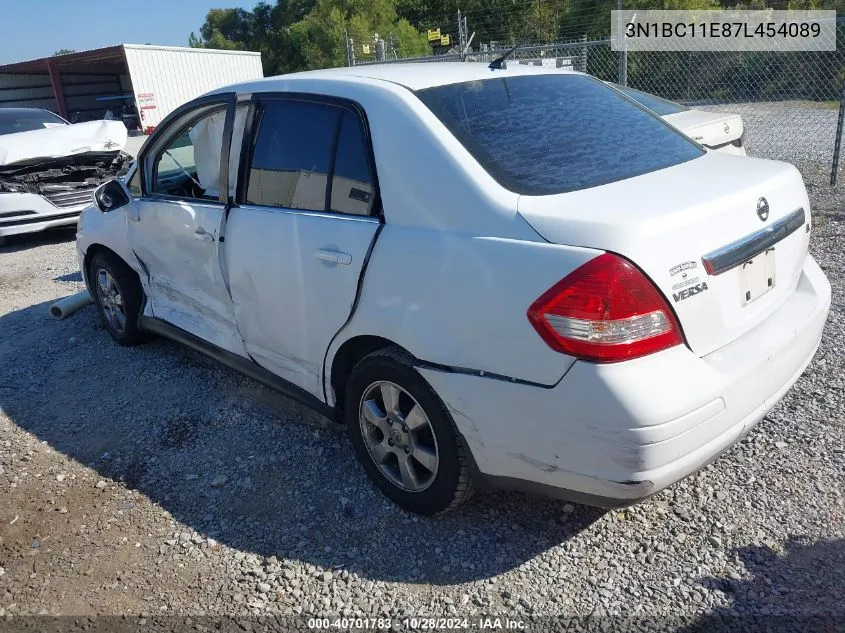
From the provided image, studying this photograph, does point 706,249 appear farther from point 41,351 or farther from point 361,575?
point 41,351

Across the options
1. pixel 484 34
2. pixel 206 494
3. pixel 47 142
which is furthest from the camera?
pixel 484 34

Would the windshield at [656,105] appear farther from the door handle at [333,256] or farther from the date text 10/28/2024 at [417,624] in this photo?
the date text 10/28/2024 at [417,624]

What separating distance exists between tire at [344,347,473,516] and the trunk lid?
2.66 ft

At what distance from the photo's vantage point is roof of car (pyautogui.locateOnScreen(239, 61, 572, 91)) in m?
2.93

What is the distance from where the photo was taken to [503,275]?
7.38ft

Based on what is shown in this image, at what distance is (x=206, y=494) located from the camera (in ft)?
10.4

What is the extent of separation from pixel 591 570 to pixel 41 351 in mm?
4272

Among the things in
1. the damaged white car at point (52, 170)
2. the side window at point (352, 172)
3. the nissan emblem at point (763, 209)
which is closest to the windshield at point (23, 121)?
the damaged white car at point (52, 170)

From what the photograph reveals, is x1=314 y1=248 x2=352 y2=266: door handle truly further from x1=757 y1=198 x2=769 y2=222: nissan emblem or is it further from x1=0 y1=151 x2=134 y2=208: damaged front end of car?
x1=0 y1=151 x2=134 y2=208: damaged front end of car

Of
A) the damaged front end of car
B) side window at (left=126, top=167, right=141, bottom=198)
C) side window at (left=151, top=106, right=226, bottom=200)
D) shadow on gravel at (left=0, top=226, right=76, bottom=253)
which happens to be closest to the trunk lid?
side window at (left=151, top=106, right=226, bottom=200)

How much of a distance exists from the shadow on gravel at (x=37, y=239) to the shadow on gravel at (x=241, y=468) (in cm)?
444

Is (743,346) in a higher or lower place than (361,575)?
higher

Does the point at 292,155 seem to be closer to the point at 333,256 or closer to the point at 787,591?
the point at 333,256

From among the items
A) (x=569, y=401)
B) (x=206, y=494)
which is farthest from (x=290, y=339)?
(x=569, y=401)
